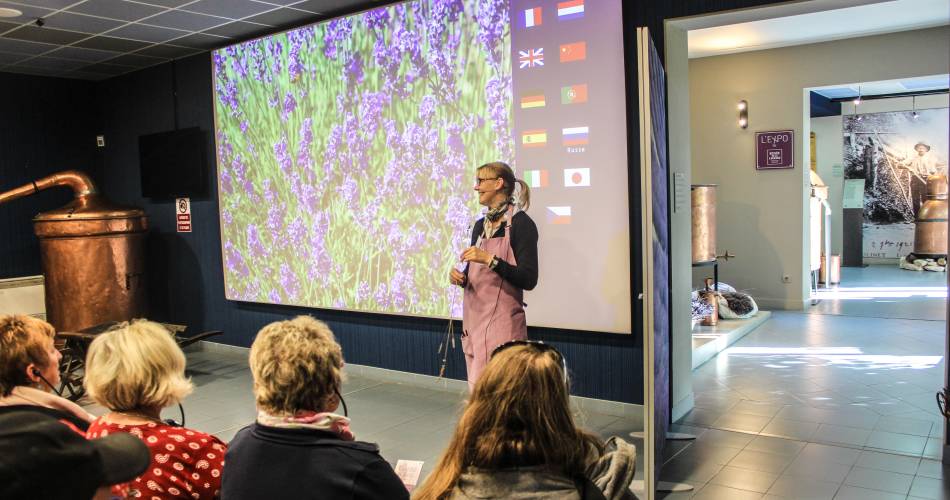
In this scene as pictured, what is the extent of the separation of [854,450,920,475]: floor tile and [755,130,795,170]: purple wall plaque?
536 cm

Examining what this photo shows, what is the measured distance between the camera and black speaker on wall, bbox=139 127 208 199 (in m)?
6.98

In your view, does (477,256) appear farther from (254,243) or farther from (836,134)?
(836,134)

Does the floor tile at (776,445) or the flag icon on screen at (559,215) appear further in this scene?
the flag icon on screen at (559,215)

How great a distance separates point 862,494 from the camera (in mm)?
3326

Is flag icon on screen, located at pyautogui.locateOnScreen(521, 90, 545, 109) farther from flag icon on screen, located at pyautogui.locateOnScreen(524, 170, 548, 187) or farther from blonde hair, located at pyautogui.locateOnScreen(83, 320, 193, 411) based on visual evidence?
blonde hair, located at pyautogui.locateOnScreen(83, 320, 193, 411)

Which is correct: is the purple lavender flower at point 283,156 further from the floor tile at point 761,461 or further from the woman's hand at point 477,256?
the floor tile at point 761,461

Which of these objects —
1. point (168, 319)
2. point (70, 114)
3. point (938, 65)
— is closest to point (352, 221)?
point (168, 319)

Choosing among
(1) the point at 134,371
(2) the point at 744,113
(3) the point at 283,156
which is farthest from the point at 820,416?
(2) the point at 744,113

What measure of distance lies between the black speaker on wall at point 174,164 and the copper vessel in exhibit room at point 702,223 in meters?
4.64

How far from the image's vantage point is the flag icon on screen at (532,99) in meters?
4.62

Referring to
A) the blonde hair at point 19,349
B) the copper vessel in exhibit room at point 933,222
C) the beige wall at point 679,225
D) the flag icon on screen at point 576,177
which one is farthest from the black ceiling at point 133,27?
the copper vessel in exhibit room at point 933,222

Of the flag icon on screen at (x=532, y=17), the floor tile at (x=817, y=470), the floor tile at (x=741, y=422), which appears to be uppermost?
the flag icon on screen at (x=532, y=17)

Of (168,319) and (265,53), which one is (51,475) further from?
(168,319)

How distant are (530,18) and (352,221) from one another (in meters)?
2.12
